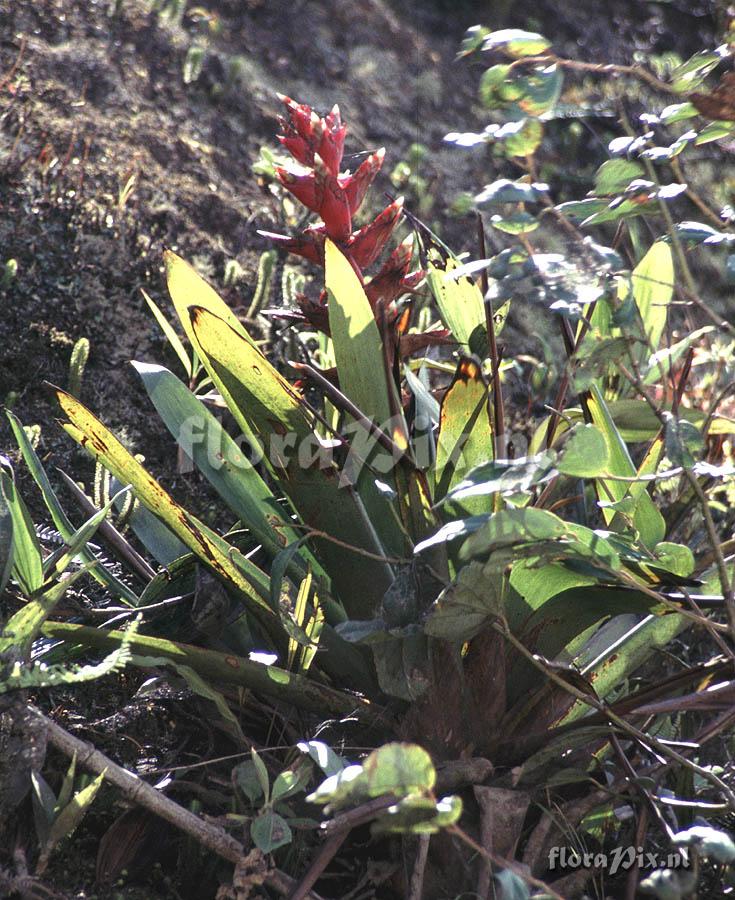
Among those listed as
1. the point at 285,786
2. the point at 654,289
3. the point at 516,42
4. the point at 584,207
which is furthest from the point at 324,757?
the point at 654,289

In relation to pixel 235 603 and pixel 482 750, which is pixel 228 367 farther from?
pixel 482 750

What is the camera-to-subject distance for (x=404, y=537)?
1.31m

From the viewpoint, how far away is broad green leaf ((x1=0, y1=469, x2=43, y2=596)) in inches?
46.2

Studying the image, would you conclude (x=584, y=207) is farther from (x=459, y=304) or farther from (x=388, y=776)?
(x=388, y=776)

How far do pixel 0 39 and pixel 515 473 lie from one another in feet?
8.77

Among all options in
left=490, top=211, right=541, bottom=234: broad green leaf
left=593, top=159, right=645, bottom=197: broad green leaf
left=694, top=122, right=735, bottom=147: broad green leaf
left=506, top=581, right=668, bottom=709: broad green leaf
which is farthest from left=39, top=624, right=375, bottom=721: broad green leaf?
left=694, top=122, right=735, bottom=147: broad green leaf

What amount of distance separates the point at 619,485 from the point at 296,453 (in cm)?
45

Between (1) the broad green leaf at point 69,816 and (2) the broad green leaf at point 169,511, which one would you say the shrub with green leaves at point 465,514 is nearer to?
(2) the broad green leaf at point 169,511

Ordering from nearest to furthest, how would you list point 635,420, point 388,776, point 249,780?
1. point 388,776
2. point 249,780
3. point 635,420

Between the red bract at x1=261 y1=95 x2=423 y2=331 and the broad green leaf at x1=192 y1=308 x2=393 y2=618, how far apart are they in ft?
0.61

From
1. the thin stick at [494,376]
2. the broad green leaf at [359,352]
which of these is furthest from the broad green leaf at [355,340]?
the thin stick at [494,376]

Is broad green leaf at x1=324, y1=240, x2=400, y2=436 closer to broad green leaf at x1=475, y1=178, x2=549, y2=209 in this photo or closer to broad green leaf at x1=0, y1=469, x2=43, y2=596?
broad green leaf at x1=475, y1=178, x2=549, y2=209

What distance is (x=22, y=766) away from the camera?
1103mm

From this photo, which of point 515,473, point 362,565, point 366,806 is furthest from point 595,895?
point 515,473
